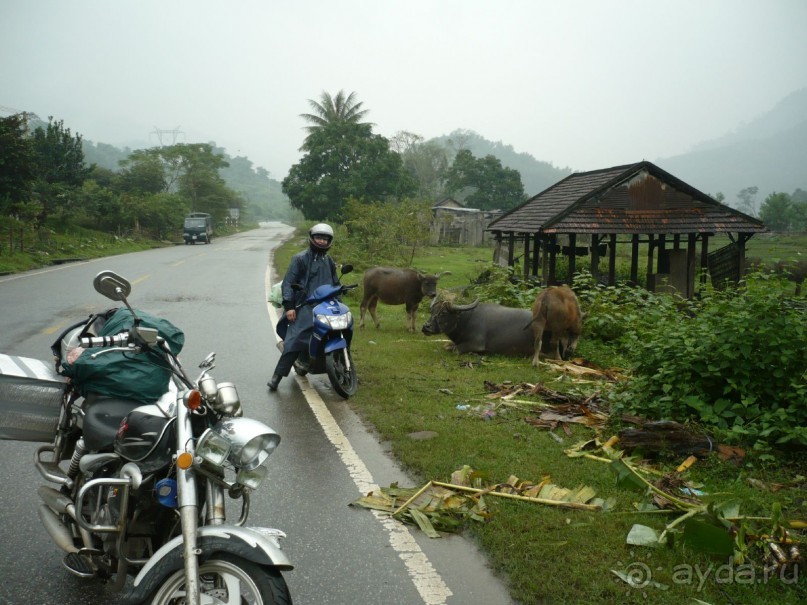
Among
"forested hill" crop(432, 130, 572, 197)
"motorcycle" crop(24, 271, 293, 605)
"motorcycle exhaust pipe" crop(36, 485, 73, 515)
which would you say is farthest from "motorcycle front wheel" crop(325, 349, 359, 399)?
"forested hill" crop(432, 130, 572, 197)

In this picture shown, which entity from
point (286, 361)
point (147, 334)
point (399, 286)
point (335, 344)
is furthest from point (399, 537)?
point (399, 286)

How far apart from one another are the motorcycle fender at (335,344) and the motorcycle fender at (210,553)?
4.72 metres

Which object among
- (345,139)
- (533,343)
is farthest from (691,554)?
(345,139)

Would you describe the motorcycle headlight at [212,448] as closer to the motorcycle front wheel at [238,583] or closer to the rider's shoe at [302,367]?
the motorcycle front wheel at [238,583]

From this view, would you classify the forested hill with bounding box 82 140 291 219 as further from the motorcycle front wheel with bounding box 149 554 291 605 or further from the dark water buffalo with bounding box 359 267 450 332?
the motorcycle front wheel with bounding box 149 554 291 605

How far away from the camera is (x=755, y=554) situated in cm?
402

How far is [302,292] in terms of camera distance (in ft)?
27.3

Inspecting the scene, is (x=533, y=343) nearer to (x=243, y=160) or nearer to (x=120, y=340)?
(x=120, y=340)

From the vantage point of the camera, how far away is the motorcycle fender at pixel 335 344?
754 cm

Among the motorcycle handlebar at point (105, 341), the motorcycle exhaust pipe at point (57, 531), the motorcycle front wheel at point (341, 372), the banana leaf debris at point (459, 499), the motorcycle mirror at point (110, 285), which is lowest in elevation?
the banana leaf debris at point (459, 499)

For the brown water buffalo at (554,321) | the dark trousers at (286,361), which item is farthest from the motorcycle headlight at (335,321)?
the brown water buffalo at (554,321)

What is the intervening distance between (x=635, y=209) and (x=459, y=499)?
54.3 ft

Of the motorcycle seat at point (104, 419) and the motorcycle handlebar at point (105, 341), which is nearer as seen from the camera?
the motorcycle handlebar at point (105, 341)

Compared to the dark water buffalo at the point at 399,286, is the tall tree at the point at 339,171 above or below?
above
